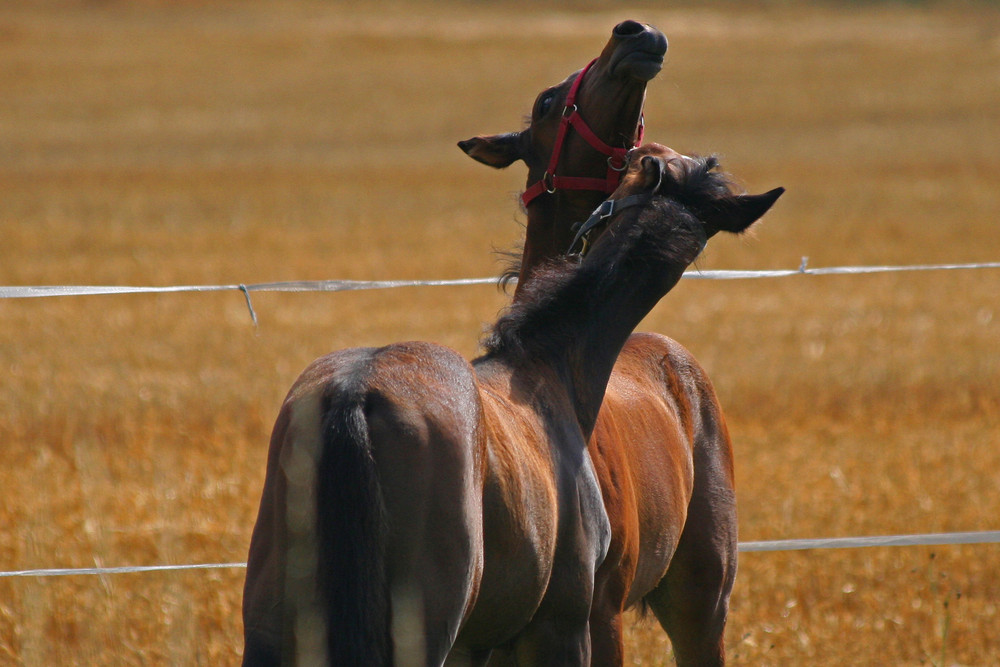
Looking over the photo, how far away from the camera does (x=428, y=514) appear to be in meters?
2.34

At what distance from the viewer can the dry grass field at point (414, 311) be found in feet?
17.0

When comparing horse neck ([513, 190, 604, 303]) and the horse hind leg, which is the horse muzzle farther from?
the horse hind leg

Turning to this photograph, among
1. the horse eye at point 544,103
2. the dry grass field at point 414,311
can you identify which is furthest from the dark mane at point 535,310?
the horse eye at point 544,103

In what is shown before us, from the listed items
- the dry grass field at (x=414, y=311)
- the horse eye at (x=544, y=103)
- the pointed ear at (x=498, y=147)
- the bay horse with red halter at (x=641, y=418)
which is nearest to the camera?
the bay horse with red halter at (x=641, y=418)

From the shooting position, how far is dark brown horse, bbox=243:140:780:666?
2293 millimetres

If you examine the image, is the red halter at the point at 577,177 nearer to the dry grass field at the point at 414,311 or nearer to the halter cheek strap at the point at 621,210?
the dry grass field at the point at 414,311

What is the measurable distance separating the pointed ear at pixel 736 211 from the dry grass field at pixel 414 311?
1090 millimetres

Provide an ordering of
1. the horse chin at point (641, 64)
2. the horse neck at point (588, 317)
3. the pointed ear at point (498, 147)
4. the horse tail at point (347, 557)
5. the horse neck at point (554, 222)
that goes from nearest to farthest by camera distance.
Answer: the horse tail at point (347, 557)
the horse neck at point (588, 317)
the horse chin at point (641, 64)
the horse neck at point (554, 222)
the pointed ear at point (498, 147)

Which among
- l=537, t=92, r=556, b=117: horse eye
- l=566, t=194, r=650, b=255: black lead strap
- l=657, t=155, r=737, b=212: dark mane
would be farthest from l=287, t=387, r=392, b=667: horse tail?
l=537, t=92, r=556, b=117: horse eye

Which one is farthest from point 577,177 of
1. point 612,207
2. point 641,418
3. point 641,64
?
point 641,418

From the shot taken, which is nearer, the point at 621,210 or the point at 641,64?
→ the point at 621,210

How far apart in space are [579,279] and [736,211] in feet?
1.66

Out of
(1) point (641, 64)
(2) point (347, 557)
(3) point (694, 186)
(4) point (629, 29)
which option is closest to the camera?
(2) point (347, 557)

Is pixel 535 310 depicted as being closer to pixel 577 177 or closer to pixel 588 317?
pixel 588 317
